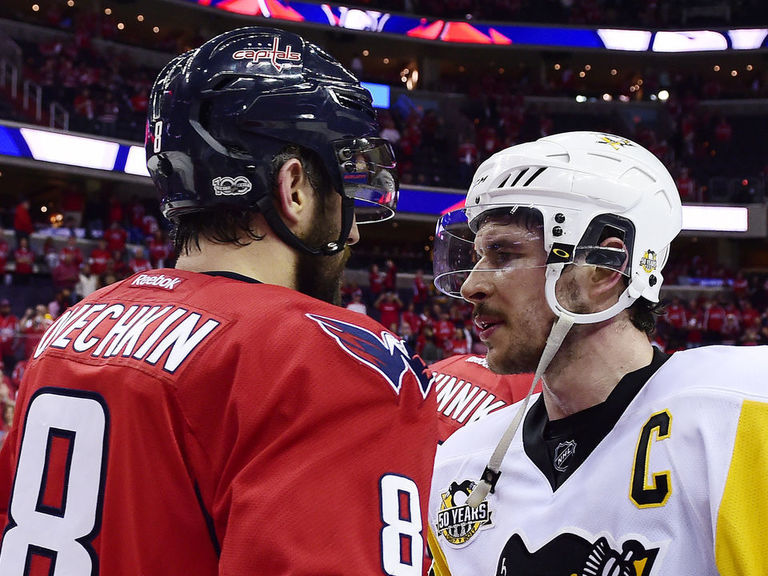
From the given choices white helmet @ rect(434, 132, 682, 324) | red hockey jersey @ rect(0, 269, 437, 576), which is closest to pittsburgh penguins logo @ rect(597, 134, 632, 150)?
white helmet @ rect(434, 132, 682, 324)

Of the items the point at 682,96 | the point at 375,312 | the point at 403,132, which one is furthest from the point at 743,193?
the point at 375,312

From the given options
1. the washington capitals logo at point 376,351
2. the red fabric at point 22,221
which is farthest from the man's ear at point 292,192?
the red fabric at point 22,221

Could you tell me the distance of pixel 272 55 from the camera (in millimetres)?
1644

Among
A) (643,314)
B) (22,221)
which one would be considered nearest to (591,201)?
(643,314)

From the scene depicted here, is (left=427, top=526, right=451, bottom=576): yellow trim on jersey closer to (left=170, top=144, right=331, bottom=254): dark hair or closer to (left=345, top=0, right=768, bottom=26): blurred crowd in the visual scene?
(left=170, top=144, right=331, bottom=254): dark hair

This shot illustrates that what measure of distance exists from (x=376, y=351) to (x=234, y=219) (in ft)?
1.42

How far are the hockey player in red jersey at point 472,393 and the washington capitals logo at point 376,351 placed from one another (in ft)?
6.41

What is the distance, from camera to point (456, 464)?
7.63 feet

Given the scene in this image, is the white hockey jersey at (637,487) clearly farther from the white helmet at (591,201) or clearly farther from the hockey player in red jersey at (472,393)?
the hockey player in red jersey at (472,393)

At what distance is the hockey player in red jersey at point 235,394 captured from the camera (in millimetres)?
1230

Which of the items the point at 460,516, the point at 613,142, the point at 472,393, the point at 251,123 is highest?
the point at 613,142

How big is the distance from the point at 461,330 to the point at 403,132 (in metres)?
9.10

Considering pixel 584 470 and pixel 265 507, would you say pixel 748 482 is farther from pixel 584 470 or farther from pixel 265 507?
pixel 265 507

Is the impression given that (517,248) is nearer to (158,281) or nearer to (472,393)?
(158,281)
